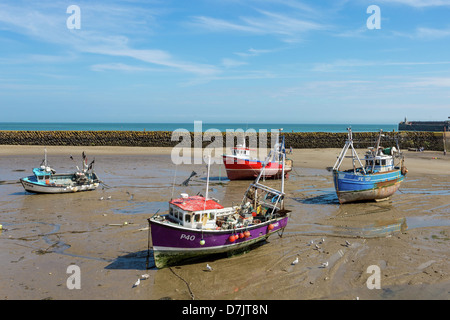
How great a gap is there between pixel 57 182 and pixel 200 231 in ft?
53.8

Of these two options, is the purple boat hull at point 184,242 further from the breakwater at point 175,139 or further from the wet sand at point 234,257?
the breakwater at point 175,139

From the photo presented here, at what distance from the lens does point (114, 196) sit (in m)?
23.5

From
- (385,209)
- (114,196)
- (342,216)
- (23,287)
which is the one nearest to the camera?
(23,287)

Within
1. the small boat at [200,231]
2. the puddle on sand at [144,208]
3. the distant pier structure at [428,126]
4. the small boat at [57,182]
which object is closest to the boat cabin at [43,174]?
the small boat at [57,182]

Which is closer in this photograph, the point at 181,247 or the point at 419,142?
the point at 181,247

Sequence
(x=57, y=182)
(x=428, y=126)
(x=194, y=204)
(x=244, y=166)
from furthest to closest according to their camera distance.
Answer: (x=428, y=126) → (x=244, y=166) → (x=57, y=182) → (x=194, y=204)

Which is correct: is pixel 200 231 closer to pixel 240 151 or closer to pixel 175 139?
pixel 240 151

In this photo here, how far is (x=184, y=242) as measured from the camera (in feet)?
41.9

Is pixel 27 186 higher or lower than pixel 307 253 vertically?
higher

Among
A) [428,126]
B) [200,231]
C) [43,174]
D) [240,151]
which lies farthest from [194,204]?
[428,126]
